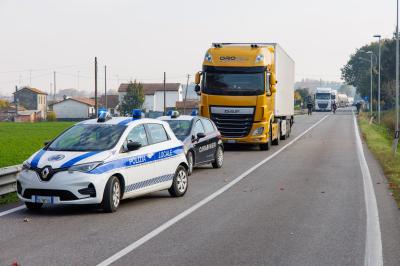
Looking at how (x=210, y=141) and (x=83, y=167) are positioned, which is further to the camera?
(x=210, y=141)

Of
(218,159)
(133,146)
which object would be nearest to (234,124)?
(218,159)

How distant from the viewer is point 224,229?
977cm

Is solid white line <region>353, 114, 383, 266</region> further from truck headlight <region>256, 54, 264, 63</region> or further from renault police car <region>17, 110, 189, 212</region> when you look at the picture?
truck headlight <region>256, 54, 264, 63</region>

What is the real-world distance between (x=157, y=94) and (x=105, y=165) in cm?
14317

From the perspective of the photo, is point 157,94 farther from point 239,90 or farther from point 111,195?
point 111,195

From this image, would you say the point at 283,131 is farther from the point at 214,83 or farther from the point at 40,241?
the point at 40,241

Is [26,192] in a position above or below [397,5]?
below

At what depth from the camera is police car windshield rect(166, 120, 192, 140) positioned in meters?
Result: 17.6

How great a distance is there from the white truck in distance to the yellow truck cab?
71538 mm

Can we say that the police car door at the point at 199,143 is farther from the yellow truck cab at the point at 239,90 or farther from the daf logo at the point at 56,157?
the daf logo at the point at 56,157

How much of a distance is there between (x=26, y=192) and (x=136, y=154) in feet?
6.24

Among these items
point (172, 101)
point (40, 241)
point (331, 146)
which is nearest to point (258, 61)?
point (331, 146)

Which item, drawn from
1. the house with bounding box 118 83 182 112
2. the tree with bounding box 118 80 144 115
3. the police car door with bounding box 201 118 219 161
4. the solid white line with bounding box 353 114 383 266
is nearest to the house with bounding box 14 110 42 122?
the tree with bounding box 118 80 144 115

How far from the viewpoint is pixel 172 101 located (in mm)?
158000
